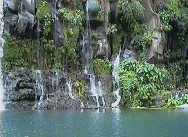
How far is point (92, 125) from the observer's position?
23406 mm

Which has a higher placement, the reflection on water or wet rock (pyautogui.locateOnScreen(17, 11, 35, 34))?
wet rock (pyautogui.locateOnScreen(17, 11, 35, 34))

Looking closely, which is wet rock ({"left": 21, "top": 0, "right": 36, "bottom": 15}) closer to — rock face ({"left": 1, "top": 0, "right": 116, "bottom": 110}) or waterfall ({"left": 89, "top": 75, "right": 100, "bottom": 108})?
rock face ({"left": 1, "top": 0, "right": 116, "bottom": 110})

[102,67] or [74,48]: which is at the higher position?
[74,48]

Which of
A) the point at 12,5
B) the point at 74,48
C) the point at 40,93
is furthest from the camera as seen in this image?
the point at 74,48

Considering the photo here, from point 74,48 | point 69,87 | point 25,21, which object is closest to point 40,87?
point 69,87

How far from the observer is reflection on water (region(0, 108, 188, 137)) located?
2064 centimetres

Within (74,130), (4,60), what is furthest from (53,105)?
(74,130)

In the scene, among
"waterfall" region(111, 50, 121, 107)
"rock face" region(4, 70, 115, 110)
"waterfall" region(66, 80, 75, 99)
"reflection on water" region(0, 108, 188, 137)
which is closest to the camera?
"reflection on water" region(0, 108, 188, 137)

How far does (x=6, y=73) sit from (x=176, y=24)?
13.0 meters

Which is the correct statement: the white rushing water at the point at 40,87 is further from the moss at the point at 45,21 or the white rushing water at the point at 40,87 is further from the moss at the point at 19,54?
the moss at the point at 45,21

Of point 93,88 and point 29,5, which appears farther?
point 93,88

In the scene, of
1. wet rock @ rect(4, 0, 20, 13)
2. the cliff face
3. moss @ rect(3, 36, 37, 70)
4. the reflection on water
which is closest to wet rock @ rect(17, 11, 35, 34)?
the cliff face

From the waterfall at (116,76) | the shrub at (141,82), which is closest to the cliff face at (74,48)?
the waterfall at (116,76)

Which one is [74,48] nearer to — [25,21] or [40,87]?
[25,21]
